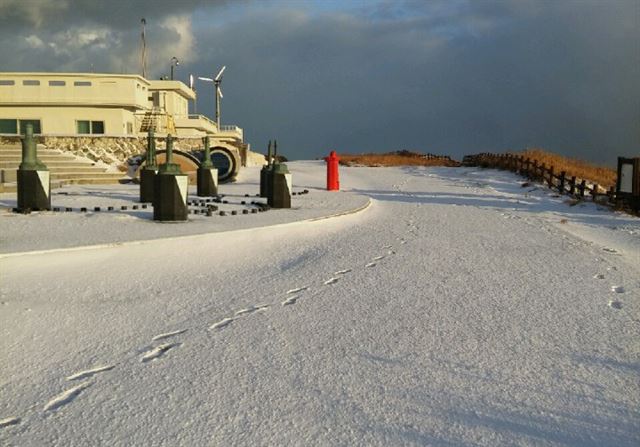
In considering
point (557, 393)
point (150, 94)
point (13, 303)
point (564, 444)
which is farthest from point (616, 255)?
point (150, 94)

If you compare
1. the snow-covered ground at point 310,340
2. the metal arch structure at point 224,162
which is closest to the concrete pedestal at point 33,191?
the snow-covered ground at point 310,340

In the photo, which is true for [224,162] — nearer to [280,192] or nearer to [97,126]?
[280,192]

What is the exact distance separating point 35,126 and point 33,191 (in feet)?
77.1

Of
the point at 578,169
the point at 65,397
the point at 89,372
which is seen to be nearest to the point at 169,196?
the point at 89,372

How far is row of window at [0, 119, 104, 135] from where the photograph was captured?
106ft

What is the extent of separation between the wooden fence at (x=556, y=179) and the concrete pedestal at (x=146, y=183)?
12198 millimetres

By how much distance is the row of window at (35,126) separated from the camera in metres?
32.3

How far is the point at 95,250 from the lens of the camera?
7.56 meters

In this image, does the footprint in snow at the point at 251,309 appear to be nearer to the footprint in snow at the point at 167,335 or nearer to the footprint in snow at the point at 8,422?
the footprint in snow at the point at 167,335

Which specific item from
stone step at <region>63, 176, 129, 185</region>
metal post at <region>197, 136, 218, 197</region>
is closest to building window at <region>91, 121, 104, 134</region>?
stone step at <region>63, 176, 129, 185</region>

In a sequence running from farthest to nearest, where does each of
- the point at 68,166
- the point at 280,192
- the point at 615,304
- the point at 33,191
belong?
the point at 68,166, the point at 280,192, the point at 33,191, the point at 615,304

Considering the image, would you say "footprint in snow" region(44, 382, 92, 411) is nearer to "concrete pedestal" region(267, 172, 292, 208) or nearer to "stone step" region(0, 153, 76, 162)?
"concrete pedestal" region(267, 172, 292, 208)

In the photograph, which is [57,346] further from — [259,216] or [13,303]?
[259,216]

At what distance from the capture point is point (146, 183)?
558 inches
